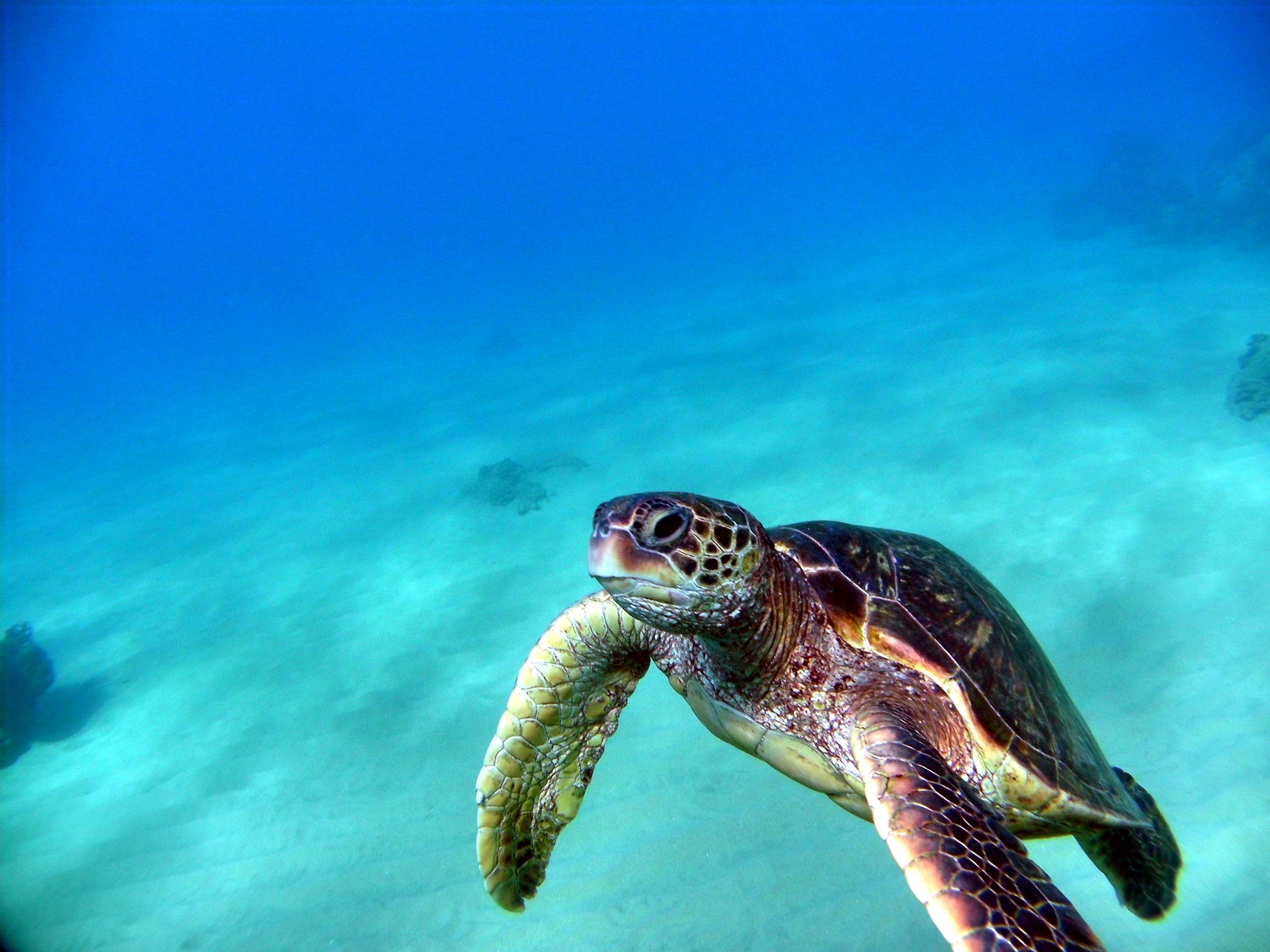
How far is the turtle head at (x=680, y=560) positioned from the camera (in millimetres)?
1655

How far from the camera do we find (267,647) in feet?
23.7

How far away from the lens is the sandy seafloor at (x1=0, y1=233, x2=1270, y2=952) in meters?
3.56

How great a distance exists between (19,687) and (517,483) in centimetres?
671

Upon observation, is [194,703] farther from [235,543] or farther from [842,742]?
[842,742]

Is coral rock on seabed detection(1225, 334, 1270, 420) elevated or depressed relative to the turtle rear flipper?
elevated

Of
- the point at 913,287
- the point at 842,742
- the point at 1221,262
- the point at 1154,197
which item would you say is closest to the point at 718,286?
the point at 913,287

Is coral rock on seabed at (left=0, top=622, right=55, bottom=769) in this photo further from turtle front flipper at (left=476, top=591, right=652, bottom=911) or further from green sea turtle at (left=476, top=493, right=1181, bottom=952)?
green sea turtle at (left=476, top=493, right=1181, bottom=952)

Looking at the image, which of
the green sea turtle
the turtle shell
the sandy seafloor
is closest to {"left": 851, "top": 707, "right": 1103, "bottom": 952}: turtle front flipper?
the green sea turtle

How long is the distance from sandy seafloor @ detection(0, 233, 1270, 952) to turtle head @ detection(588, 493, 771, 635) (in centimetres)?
252

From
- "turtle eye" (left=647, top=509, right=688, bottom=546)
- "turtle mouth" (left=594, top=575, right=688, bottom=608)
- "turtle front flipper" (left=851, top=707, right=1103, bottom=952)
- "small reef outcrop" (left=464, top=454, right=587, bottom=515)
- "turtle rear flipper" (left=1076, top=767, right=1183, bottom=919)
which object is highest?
"small reef outcrop" (left=464, top=454, right=587, bottom=515)

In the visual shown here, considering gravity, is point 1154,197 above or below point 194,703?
above

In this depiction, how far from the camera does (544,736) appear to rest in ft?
9.01

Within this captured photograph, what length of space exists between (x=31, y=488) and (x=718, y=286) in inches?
1332

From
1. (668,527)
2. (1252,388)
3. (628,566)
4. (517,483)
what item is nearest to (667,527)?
(668,527)
